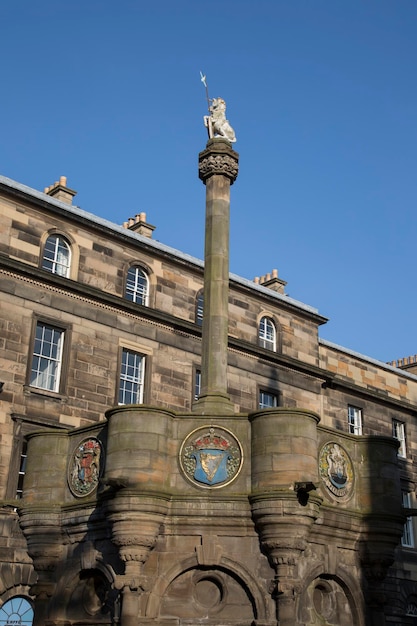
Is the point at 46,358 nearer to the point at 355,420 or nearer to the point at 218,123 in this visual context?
the point at 218,123

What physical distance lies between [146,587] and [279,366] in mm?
16698

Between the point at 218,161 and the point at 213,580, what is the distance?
27.1 ft

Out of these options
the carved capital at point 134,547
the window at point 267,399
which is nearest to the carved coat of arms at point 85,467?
the carved capital at point 134,547

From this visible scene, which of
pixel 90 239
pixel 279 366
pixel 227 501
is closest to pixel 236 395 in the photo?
pixel 279 366

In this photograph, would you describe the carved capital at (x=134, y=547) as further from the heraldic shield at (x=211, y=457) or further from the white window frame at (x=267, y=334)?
the white window frame at (x=267, y=334)

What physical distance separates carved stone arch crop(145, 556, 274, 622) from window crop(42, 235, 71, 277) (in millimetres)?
12442

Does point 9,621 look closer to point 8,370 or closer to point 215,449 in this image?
point 8,370

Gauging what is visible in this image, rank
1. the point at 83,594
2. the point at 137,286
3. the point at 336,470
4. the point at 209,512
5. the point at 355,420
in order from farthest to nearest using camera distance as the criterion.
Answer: the point at 355,420
the point at 137,286
the point at 336,470
the point at 83,594
the point at 209,512

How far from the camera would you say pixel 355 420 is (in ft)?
106

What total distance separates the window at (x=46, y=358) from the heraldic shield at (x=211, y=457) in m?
9.68

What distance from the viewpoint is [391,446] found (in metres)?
15.2

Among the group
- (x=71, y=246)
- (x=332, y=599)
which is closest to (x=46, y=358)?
(x=71, y=246)

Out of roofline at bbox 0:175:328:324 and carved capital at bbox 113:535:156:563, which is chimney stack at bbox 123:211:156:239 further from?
carved capital at bbox 113:535:156:563

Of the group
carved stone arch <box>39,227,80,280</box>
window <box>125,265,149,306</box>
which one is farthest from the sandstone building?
window <box>125,265,149,306</box>
